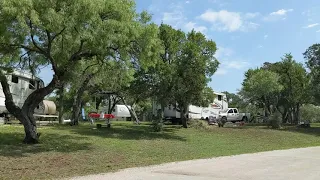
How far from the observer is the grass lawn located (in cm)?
1210

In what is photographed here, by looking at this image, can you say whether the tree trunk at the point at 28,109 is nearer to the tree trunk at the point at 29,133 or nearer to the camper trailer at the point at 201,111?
the tree trunk at the point at 29,133

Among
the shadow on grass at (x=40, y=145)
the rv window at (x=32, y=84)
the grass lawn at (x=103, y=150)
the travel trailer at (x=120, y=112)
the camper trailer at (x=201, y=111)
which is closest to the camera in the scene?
the grass lawn at (x=103, y=150)

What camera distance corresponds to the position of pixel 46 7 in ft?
44.8

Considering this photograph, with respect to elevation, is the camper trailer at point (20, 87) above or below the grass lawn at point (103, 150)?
above

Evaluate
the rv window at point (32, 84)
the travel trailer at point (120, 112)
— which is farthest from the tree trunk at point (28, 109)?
the travel trailer at point (120, 112)

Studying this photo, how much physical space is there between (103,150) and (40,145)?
261 cm

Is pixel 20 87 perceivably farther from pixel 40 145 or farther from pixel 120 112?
pixel 120 112

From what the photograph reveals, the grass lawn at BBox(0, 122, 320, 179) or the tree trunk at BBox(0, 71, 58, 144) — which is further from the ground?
the tree trunk at BBox(0, 71, 58, 144)

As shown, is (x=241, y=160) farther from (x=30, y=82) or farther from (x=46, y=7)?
(x=30, y=82)

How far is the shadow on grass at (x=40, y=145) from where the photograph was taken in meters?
14.4

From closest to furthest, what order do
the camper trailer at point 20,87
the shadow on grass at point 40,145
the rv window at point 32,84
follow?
the shadow on grass at point 40,145 < the camper trailer at point 20,87 < the rv window at point 32,84

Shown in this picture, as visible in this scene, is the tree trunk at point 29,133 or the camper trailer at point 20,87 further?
the camper trailer at point 20,87

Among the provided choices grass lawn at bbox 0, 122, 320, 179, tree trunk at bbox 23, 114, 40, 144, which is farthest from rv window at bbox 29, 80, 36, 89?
tree trunk at bbox 23, 114, 40, 144

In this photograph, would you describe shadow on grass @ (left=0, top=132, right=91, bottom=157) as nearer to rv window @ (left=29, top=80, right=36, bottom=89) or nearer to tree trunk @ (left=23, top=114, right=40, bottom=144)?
tree trunk @ (left=23, top=114, right=40, bottom=144)
